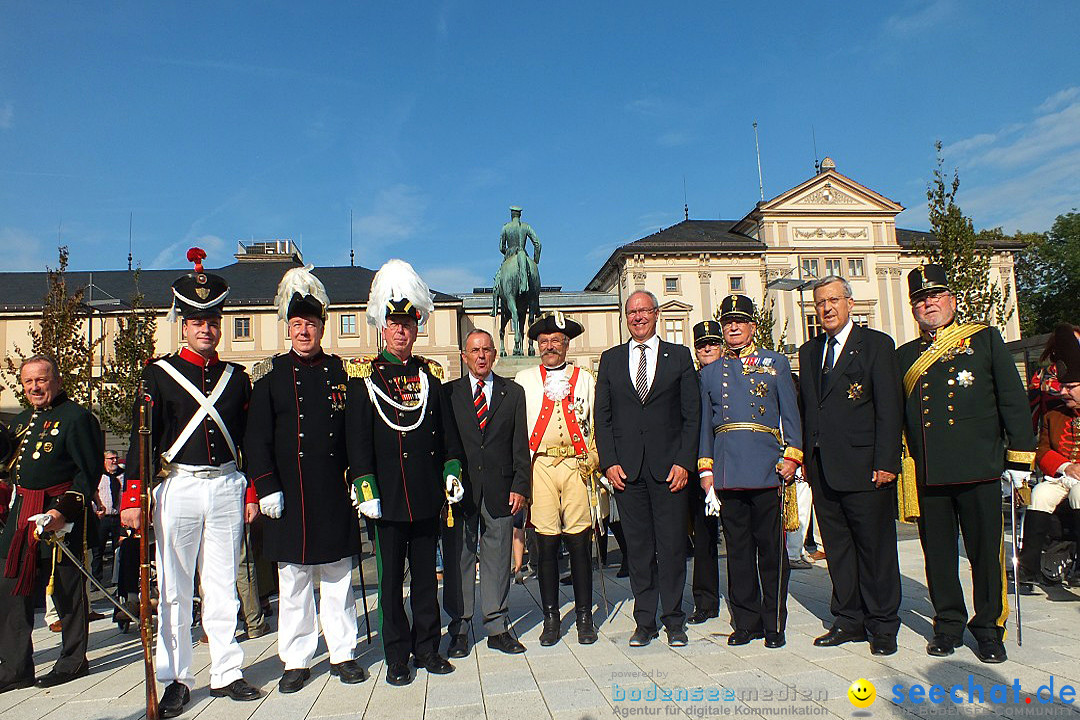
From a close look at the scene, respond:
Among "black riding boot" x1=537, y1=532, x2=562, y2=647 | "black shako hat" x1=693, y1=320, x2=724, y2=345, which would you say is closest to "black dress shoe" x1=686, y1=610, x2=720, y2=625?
"black riding boot" x1=537, y1=532, x2=562, y2=647

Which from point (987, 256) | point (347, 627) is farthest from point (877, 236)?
point (347, 627)

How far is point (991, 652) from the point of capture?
4.22 m

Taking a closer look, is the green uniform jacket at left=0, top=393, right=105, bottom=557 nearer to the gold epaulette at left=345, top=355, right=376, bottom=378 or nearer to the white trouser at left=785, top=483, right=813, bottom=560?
the gold epaulette at left=345, top=355, right=376, bottom=378

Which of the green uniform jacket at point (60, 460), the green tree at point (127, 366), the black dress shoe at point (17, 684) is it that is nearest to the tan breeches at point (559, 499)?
the green uniform jacket at point (60, 460)

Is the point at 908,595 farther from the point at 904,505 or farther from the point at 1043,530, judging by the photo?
the point at 904,505

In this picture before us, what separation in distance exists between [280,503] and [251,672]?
126 centimetres

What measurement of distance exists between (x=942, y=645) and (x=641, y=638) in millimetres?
1801

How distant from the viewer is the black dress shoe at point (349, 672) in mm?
4352

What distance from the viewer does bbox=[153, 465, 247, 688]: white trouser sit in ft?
13.7

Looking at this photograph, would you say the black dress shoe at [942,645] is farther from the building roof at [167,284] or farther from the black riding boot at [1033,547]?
the building roof at [167,284]

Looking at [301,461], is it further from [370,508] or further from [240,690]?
[240,690]

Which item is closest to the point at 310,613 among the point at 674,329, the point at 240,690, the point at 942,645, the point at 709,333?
the point at 240,690

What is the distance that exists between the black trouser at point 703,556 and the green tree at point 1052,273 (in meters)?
Result: 56.3

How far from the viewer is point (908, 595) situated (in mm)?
6141
